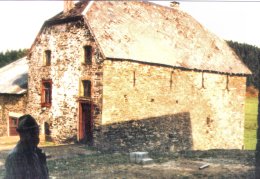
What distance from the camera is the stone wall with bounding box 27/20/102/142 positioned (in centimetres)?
1994

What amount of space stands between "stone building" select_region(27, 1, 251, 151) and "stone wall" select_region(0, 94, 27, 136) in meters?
1.34

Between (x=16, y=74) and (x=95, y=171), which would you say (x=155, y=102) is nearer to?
(x=95, y=171)

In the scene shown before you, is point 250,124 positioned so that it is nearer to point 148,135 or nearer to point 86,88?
point 148,135

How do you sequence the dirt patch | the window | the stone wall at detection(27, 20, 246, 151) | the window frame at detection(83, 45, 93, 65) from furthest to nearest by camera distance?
the window < the window frame at detection(83, 45, 93, 65) < the stone wall at detection(27, 20, 246, 151) < the dirt patch

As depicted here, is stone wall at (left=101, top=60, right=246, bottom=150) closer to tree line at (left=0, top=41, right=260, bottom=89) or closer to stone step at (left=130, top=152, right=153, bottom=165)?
stone step at (left=130, top=152, right=153, bottom=165)

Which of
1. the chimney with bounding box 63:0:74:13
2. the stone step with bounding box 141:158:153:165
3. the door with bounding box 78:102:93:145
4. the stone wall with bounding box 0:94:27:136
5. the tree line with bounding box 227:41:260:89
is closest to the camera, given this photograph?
the stone step with bounding box 141:158:153:165

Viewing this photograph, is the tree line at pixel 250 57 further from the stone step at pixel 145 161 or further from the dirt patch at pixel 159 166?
the stone step at pixel 145 161

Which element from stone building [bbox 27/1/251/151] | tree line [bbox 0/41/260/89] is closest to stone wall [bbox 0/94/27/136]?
stone building [bbox 27/1/251/151]

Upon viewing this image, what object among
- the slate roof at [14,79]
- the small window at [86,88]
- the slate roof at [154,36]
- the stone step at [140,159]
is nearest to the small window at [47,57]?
the slate roof at [154,36]

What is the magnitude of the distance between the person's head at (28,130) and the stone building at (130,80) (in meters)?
14.8

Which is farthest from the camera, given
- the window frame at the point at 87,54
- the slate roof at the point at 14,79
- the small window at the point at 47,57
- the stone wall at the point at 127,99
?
the slate roof at the point at 14,79

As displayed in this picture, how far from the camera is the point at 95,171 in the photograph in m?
12.8

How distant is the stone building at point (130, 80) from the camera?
19.9 meters

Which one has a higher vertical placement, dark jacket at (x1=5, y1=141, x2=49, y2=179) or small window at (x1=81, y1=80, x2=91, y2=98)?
small window at (x1=81, y1=80, x2=91, y2=98)
